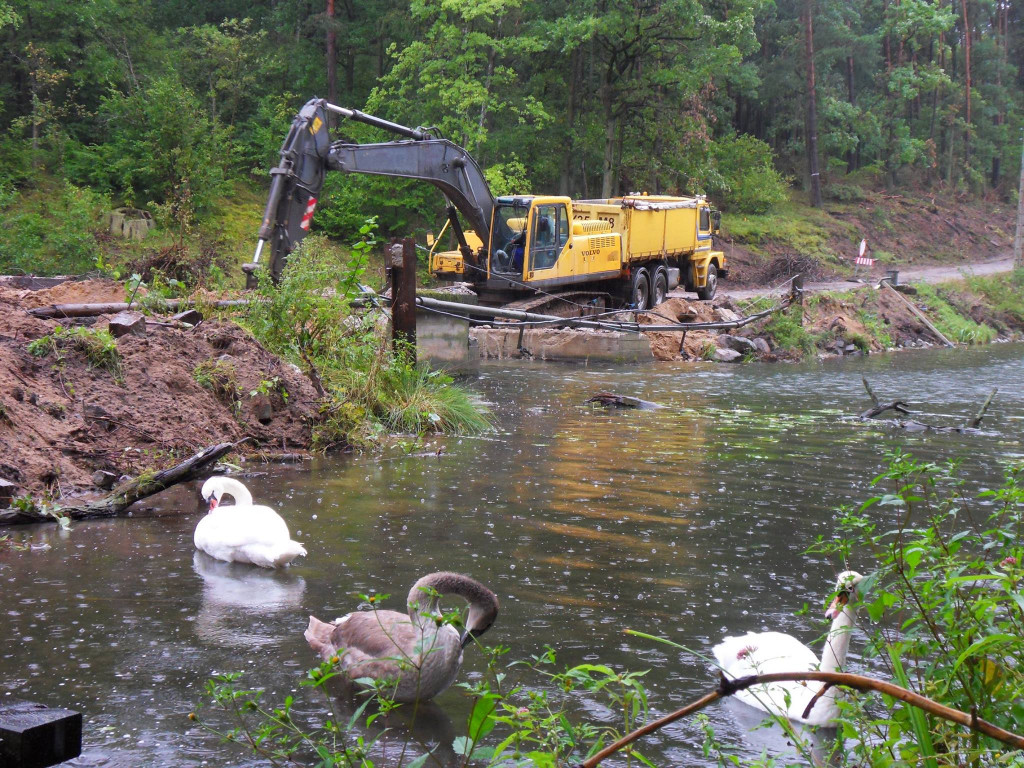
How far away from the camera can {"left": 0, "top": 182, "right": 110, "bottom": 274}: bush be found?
19703 millimetres

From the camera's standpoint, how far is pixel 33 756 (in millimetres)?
2840

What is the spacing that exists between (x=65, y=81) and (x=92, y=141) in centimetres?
176

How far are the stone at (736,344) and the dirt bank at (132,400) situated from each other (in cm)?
1403

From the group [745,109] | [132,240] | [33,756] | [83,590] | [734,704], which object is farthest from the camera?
[745,109]

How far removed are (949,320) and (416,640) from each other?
2843cm

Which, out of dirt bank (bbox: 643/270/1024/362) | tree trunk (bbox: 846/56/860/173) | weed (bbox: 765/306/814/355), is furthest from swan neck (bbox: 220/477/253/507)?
tree trunk (bbox: 846/56/860/173)

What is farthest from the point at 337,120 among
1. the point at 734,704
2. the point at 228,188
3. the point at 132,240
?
the point at 734,704

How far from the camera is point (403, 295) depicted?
42.7 ft

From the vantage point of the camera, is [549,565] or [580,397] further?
[580,397]

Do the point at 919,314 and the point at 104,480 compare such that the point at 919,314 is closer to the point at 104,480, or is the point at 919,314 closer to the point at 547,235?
the point at 547,235

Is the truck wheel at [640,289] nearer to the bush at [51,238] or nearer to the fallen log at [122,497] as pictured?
the bush at [51,238]

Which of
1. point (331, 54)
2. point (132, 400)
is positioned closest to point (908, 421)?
point (132, 400)

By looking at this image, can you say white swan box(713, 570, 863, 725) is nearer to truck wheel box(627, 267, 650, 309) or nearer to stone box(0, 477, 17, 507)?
stone box(0, 477, 17, 507)

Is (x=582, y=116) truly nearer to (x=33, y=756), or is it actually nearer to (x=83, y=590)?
(x=83, y=590)
